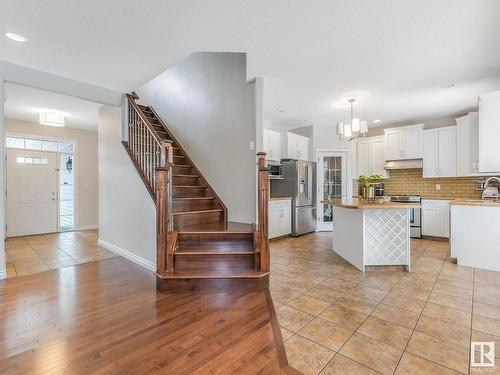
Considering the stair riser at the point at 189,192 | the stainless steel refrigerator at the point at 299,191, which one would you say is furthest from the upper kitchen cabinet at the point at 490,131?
the stair riser at the point at 189,192

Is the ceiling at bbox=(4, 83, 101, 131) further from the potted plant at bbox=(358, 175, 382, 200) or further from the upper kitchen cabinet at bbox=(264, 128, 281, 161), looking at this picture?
the potted plant at bbox=(358, 175, 382, 200)

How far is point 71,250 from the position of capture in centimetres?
466

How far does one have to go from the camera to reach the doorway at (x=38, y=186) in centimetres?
588

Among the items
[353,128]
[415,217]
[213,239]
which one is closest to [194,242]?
[213,239]

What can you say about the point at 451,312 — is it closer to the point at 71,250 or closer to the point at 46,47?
the point at 46,47

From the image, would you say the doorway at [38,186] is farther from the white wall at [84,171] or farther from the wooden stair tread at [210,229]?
the wooden stair tread at [210,229]

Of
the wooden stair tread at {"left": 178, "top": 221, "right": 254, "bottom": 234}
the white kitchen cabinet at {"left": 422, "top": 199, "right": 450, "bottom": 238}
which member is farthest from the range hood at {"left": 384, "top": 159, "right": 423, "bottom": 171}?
the wooden stair tread at {"left": 178, "top": 221, "right": 254, "bottom": 234}

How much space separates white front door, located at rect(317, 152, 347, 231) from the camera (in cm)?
652

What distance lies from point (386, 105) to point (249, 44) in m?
3.38

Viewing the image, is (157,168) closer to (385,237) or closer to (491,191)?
(385,237)

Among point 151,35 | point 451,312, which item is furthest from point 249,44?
point 451,312

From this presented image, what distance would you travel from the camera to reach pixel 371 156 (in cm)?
638

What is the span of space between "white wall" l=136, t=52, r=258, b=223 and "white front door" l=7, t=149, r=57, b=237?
12.0ft

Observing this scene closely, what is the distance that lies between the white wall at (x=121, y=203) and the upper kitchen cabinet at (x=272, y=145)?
2.75m
